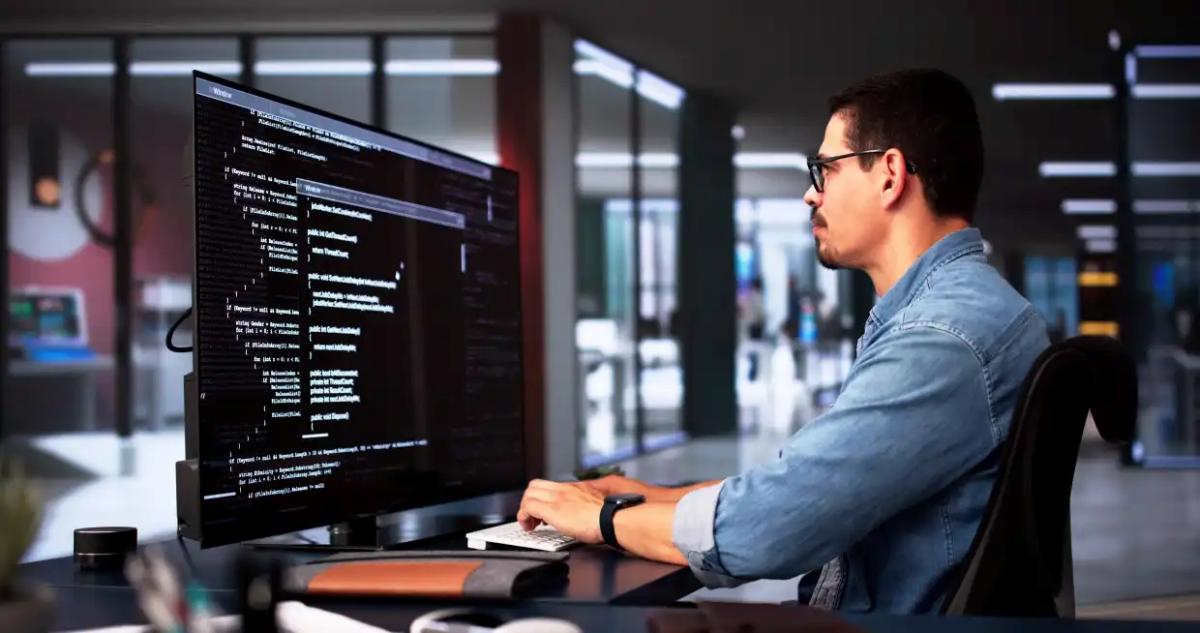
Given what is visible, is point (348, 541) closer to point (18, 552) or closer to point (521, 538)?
point (521, 538)

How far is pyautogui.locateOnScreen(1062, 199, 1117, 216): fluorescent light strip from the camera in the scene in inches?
310

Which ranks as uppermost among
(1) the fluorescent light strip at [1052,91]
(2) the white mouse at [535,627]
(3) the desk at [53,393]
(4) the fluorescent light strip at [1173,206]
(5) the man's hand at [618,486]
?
(1) the fluorescent light strip at [1052,91]

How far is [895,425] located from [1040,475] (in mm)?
173

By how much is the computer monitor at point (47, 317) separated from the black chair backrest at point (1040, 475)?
8565 mm

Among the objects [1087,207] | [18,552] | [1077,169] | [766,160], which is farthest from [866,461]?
[766,160]

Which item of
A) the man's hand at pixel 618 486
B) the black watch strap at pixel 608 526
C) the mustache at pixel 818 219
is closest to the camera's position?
the black watch strap at pixel 608 526

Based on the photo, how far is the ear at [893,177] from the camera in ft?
5.06

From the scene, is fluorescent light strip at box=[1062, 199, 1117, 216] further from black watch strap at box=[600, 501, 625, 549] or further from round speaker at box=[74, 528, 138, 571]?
round speaker at box=[74, 528, 138, 571]

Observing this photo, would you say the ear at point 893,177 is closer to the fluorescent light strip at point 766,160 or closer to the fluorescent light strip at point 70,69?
the fluorescent light strip at point 766,160

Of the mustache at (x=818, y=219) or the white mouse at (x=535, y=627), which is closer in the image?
the white mouse at (x=535, y=627)

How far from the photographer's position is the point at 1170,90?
7.49 m

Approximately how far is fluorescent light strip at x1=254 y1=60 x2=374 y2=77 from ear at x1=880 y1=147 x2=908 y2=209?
7.02m

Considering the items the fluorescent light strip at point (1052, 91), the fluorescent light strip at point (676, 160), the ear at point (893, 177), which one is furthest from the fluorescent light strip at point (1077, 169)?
the ear at point (893, 177)

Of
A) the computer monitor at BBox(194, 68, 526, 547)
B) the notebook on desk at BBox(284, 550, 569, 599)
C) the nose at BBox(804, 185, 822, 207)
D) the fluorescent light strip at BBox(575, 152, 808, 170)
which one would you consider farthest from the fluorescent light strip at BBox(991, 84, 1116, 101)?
the notebook on desk at BBox(284, 550, 569, 599)
